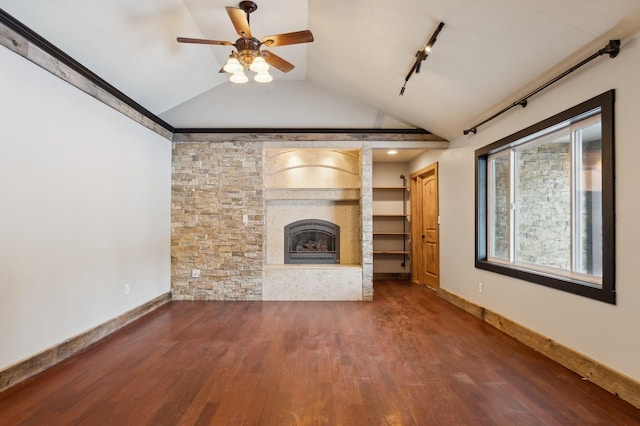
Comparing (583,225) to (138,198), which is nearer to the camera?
(583,225)

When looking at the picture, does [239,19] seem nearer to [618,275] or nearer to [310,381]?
[310,381]

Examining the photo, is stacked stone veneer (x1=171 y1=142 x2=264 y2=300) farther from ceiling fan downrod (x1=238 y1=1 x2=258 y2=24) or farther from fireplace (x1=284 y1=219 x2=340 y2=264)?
ceiling fan downrod (x1=238 y1=1 x2=258 y2=24)

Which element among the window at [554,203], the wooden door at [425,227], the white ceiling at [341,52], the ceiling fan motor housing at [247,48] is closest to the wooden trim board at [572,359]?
the window at [554,203]

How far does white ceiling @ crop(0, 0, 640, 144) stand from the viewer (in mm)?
2459

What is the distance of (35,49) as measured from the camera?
2.68m

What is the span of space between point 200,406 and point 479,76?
3.67 meters

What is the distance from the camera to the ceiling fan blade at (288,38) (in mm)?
2719

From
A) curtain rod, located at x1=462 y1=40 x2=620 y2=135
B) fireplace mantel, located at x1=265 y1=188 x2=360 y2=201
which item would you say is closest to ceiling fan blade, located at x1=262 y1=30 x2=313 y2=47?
curtain rod, located at x1=462 y1=40 x2=620 y2=135

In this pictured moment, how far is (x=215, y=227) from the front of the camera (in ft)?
17.1

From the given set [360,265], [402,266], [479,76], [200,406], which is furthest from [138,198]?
[402,266]

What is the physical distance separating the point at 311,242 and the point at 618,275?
13.6 feet

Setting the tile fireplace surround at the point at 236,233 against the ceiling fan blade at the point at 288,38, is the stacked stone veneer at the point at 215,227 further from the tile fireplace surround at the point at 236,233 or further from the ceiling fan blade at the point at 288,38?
the ceiling fan blade at the point at 288,38

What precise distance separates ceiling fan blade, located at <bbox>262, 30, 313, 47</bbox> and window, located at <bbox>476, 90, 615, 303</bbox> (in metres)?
2.26

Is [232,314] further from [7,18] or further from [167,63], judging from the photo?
[7,18]
